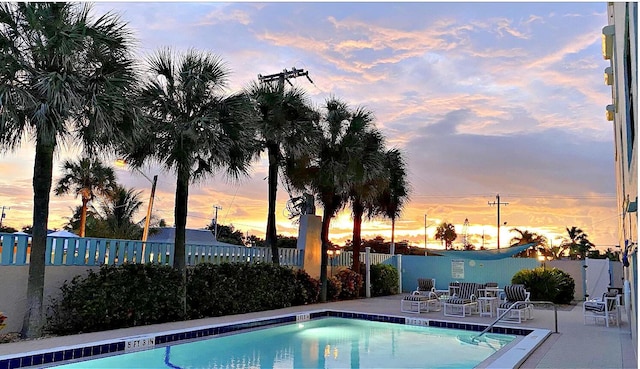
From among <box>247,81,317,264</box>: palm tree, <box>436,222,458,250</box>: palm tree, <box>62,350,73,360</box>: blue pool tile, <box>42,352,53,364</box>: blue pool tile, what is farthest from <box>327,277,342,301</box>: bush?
<box>436,222,458,250</box>: palm tree

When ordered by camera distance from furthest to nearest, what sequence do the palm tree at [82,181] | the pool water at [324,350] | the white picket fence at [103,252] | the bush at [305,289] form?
the palm tree at [82,181] < the bush at [305,289] < the white picket fence at [103,252] < the pool water at [324,350]

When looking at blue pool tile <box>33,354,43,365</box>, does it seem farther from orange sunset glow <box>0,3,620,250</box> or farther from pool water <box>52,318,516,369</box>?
orange sunset glow <box>0,3,620,250</box>

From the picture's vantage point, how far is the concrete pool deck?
24.0 ft

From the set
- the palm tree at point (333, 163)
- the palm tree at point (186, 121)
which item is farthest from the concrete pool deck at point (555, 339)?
the palm tree at point (333, 163)

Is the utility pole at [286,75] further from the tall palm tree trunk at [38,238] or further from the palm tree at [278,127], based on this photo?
the tall palm tree trunk at [38,238]

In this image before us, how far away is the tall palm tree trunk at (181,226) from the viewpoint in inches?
440

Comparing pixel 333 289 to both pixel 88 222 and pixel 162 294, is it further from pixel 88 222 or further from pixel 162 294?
pixel 88 222

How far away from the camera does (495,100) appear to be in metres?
15.8

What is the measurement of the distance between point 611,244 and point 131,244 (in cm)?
2329

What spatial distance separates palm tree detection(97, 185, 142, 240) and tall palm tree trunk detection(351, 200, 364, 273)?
1279 centimetres

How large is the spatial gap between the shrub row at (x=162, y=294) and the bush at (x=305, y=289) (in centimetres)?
3

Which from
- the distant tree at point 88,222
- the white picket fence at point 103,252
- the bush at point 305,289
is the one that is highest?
the distant tree at point 88,222

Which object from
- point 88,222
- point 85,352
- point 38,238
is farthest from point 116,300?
point 88,222

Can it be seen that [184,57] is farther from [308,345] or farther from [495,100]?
[495,100]
